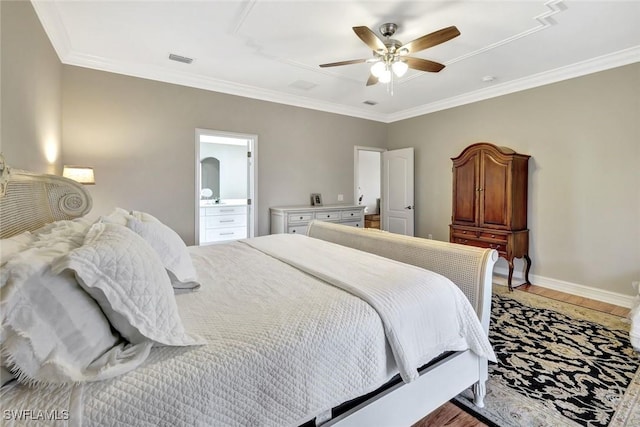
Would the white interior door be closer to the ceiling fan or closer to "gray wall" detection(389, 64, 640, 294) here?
"gray wall" detection(389, 64, 640, 294)

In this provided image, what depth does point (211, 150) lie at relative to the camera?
700 centimetres

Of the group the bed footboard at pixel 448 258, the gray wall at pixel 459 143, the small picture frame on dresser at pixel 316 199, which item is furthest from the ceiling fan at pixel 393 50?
the small picture frame on dresser at pixel 316 199

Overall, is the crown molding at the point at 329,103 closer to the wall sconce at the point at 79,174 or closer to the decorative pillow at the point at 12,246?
the wall sconce at the point at 79,174

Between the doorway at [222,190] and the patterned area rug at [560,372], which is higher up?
the doorway at [222,190]

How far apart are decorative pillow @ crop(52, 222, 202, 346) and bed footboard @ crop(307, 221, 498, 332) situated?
1.64m

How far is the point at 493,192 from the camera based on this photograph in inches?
154

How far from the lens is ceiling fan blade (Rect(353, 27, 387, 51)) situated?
7.44ft

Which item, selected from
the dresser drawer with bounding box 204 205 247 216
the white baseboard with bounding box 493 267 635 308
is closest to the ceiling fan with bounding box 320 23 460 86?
the white baseboard with bounding box 493 267 635 308

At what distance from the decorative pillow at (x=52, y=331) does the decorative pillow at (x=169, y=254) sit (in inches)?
22.4

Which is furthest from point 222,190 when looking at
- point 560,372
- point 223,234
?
point 560,372

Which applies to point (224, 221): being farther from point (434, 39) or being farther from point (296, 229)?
point (434, 39)

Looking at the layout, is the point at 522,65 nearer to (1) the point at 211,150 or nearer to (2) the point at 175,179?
(2) the point at 175,179

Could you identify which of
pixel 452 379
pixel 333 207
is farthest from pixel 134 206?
pixel 452 379

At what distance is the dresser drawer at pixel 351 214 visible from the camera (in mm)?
4984
